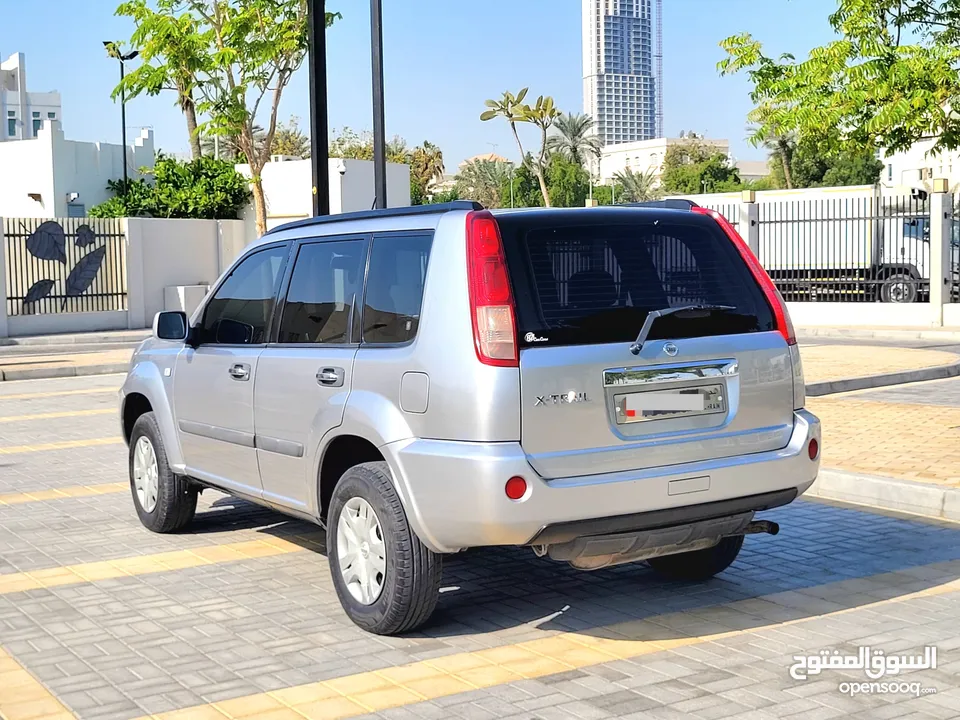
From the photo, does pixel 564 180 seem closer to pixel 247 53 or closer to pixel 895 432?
pixel 247 53

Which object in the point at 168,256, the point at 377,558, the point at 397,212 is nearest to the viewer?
the point at 377,558

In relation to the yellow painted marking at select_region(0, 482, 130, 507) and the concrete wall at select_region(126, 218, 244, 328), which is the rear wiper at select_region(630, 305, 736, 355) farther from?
the concrete wall at select_region(126, 218, 244, 328)

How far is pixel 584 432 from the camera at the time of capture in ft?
16.6

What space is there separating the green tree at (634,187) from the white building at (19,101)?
52738 millimetres

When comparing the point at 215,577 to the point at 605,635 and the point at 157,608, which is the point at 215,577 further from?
the point at 605,635

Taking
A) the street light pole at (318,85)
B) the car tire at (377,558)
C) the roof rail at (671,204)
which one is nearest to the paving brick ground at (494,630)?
the car tire at (377,558)

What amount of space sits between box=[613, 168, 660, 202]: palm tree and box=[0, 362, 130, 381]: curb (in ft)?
328

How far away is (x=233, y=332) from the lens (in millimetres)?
6785

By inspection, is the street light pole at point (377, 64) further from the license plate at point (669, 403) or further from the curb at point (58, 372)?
the license plate at point (669, 403)

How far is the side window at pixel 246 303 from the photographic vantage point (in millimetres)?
6535

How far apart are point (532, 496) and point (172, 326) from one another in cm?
306

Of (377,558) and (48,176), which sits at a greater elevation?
(48,176)

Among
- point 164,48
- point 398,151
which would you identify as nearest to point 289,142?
point 398,151

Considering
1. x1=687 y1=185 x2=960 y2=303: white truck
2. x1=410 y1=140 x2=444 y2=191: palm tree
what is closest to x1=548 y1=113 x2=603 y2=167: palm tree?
x1=410 y1=140 x2=444 y2=191: palm tree
